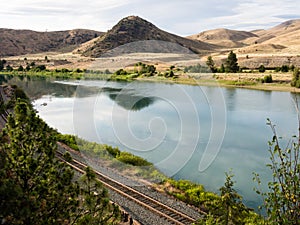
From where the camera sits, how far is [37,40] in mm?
126812

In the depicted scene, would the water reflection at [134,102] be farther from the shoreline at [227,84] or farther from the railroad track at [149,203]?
the railroad track at [149,203]

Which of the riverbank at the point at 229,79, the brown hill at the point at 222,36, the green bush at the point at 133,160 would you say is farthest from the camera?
the brown hill at the point at 222,36

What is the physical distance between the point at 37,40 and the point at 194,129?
12281 cm

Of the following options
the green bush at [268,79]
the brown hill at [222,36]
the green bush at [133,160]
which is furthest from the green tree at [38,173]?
the brown hill at [222,36]

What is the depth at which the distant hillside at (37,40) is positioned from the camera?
113 metres

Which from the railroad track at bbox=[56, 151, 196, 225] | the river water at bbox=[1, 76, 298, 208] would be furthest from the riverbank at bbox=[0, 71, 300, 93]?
the railroad track at bbox=[56, 151, 196, 225]

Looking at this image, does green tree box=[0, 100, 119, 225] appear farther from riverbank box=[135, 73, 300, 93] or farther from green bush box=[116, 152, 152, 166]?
riverbank box=[135, 73, 300, 93]

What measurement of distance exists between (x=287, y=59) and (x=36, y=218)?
52247 mm

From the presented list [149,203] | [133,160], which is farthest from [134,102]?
[149,203]

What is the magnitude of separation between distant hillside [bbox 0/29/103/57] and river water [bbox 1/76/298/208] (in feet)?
297

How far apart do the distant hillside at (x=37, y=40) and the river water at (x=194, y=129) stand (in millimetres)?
90397

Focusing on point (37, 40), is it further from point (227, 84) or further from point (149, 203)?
point (149, 203)

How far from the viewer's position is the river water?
12219 millimetres

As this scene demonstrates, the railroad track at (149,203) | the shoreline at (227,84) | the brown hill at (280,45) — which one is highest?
the brown hill at (280,45)
